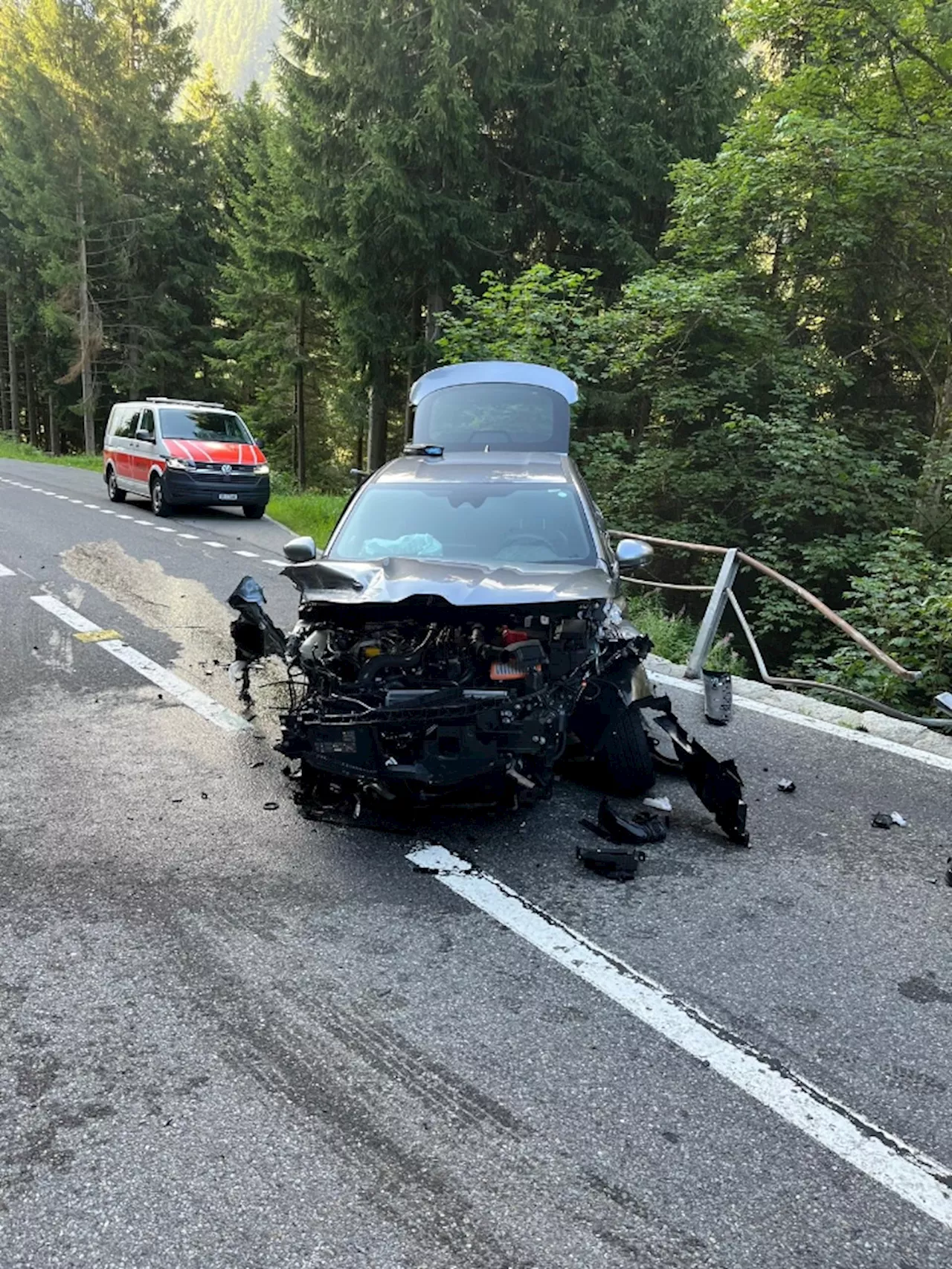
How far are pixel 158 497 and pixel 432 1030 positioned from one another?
50.5 ft

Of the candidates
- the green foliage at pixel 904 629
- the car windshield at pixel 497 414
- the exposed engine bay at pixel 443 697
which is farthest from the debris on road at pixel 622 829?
the car windshield at pixel 497 414

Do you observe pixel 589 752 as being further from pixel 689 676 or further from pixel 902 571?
pixel 902 571

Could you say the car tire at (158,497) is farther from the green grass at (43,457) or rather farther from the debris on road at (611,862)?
the debris on road at (611,862)

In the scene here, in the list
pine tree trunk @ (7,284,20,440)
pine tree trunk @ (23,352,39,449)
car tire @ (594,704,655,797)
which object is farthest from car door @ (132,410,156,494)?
pine tree trunk @ (23,352,39,449)

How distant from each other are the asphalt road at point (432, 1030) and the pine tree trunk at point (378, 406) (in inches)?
597

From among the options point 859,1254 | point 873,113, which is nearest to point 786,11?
point 873,113

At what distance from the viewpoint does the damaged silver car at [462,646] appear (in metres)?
3.81

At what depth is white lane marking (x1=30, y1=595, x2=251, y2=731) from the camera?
5879 millimetres

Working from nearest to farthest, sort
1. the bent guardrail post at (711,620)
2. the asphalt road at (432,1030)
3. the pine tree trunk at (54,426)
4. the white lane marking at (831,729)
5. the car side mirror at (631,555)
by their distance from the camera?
the asphalt road at (432,1030)
the car side mirror at (631,555)
the white lane marking at (831,729)
the bent guardrail post at (711,620)
the pine tree trunk at (54,426)

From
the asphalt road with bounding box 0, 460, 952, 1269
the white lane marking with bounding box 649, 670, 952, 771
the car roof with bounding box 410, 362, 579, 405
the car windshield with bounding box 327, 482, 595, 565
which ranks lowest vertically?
the asphalt road with bounding box 0, 460, 952, 1269

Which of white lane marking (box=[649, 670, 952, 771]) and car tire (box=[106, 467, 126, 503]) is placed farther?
car tire (box=[106, 467, 126, 503])

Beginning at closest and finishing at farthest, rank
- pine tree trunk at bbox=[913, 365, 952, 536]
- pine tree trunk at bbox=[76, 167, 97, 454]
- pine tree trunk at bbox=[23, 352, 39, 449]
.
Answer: pine tree trunk at bbox=[913, 365, 952, 536] → pine tree trunk at bbox=[76, 167, 97, 454] → pine tree trunk at bbox=[23, 352, 39, 449]

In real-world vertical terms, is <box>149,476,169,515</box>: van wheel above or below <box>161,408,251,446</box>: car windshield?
below

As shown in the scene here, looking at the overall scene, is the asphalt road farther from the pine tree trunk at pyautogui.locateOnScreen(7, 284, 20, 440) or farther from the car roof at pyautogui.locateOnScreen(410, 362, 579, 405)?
the pine tree trunk at pyautogui.locateOnScreen(7, 284, 20, 440)
